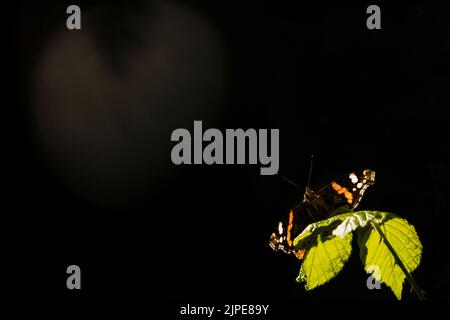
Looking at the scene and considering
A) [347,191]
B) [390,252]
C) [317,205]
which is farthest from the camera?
[347,191]

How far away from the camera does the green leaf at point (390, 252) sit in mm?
520

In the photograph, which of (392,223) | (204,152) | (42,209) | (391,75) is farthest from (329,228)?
(42,209)

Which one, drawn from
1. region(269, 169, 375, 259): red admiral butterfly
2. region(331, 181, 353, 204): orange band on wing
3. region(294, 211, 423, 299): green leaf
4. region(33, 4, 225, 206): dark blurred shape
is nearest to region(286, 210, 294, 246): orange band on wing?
region(269, 169, 375, 259): red admiral butterfly

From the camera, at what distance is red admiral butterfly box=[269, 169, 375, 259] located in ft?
3.17

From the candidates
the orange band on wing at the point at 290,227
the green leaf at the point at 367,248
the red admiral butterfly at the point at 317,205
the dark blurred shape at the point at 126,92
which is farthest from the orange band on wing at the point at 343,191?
the dark blurred shape at the point at 126,92

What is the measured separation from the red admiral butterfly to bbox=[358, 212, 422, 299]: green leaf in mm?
379

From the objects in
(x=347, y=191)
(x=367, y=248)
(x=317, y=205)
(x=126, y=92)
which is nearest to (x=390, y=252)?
(x=367, y=248)

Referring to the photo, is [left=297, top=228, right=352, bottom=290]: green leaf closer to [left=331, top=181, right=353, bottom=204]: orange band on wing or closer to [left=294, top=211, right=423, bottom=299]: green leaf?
[left=294, top=211, right=423, bottom=299]: green leaf

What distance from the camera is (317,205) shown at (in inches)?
38.0

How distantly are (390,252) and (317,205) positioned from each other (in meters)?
0.45

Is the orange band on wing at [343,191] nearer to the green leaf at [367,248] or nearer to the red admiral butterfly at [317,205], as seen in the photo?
the red admiral butterfly at [317,205]

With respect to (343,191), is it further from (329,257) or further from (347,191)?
(329,257)

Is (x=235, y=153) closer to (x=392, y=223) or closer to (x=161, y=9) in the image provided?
(x=161, y=9)

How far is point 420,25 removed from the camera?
227 cm
